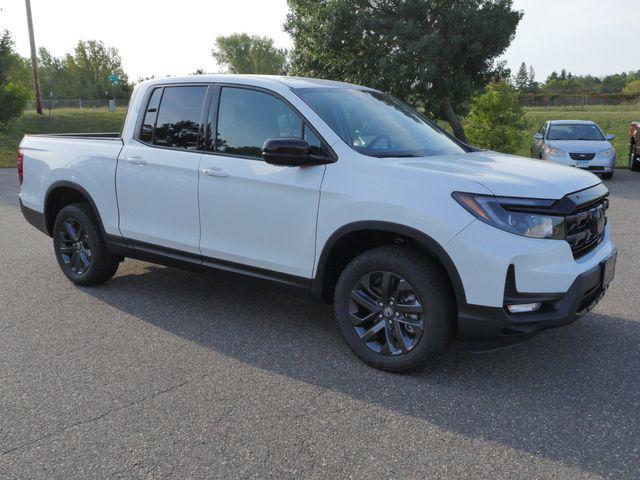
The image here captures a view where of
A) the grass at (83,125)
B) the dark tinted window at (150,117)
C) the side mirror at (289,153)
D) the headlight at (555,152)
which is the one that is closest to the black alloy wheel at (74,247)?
the dark tinted window at (150,117)

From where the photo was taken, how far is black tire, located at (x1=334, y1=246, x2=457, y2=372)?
3498 mm

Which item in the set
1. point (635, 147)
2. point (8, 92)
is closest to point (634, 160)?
point (635, 147)

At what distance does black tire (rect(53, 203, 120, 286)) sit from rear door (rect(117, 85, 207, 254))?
50 cm

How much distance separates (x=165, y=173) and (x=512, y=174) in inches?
101

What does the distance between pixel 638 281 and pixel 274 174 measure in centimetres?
387

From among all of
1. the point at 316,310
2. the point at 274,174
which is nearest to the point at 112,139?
the point at 274,174

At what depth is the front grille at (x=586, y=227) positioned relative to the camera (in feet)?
11.3

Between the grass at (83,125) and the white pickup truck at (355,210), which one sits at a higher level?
the white pickup truck at (355,210)

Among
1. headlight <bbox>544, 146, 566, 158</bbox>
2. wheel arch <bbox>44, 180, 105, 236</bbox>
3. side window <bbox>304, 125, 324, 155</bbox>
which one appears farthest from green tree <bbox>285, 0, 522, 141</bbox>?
side window <bbox>304, 125, 324, 155</bbox>

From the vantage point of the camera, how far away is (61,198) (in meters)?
5.77

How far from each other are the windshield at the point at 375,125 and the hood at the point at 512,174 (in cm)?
22

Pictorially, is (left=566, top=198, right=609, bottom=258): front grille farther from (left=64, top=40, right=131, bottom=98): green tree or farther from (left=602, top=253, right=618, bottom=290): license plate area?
(left=64, top=40, right=131, bottom=98): green tree

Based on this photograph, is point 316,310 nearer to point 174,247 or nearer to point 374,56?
point 174,247

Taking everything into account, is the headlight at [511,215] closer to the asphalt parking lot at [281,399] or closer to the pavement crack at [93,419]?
the asphalt parking lot at [281,399]
